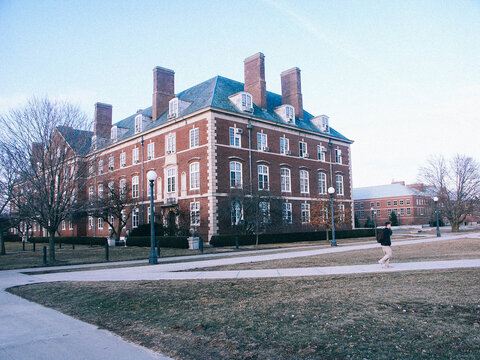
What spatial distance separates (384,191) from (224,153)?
210ft

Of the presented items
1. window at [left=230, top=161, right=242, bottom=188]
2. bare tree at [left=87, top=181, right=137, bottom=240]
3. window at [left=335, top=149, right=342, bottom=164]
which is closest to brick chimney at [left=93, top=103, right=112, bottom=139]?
bare tree at [left=87, top=181, right=137, bottom=240]

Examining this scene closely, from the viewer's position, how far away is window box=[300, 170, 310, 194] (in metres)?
41.4

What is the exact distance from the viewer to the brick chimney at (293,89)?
141ft

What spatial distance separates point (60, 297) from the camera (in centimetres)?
948

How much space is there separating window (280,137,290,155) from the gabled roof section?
72.8 ft

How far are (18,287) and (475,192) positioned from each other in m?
52.3

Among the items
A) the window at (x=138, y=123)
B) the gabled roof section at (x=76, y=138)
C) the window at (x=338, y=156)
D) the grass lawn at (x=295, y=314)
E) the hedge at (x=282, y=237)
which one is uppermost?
the window at (x=138, y=123)

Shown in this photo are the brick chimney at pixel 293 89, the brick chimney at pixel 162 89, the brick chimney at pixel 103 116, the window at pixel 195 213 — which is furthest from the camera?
the brick chimney at pixel 103 116

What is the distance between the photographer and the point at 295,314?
6637mm

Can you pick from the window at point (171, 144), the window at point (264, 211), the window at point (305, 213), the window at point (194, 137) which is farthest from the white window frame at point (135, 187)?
the window at point (305, 213)

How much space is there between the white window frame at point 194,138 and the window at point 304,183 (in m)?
12.7

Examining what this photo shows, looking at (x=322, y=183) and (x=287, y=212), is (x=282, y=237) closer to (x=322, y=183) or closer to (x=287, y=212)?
(x=287, y=212)

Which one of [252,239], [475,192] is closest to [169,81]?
[252,239]

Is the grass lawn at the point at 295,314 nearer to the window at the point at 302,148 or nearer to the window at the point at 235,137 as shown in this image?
the window at the point at 235,137
